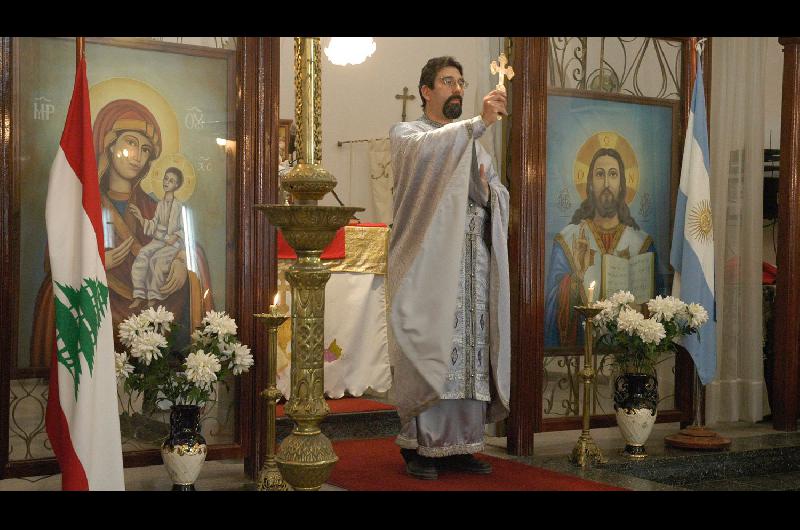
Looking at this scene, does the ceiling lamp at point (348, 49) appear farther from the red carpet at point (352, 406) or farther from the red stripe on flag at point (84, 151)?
the red stripe on flag at point (84, 151)

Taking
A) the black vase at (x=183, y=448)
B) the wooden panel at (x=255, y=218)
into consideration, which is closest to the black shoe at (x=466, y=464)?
the wooden panel at (x=255, y=218)

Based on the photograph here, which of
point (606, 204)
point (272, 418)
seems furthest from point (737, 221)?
point (272, 418)

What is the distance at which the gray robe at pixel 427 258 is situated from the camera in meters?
4.86

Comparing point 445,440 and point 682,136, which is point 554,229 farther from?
point 445,440

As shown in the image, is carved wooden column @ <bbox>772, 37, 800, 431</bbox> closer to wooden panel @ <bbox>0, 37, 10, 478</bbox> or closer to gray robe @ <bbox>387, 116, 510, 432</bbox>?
gray robe @ <bbox>387, 116, 510, 432</bbox>

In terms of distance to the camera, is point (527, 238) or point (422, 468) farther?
point (527, 238)

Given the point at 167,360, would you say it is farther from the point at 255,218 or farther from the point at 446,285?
the point at 446,285

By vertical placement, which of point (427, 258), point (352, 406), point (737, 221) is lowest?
point (352, 406)

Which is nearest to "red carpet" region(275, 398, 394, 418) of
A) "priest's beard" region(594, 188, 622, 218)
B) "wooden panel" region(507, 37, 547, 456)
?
"wooden panel" region(507, 37, 547, 456)

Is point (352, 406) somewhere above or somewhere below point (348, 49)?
below

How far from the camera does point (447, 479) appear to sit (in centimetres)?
497

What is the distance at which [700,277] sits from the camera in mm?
6207

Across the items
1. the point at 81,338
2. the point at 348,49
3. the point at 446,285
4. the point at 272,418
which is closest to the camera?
the point at 81,338

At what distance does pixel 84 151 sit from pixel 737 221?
5.19 meters
